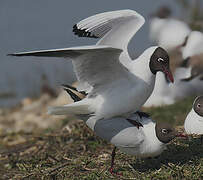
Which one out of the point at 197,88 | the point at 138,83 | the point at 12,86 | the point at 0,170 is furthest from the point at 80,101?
the point at 12,86

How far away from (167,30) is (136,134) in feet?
27.5

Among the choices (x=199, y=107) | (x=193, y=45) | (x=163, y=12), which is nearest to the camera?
(x=199, y=107)

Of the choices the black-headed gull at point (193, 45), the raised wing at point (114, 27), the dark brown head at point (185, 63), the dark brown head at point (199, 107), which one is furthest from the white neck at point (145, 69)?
the black-headed gull at point (193, 45)

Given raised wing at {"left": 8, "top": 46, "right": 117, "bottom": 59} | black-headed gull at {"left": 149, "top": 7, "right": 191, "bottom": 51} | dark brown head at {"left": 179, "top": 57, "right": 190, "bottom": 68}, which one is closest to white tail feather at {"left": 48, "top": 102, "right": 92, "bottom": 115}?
raised wing at {"left": 8, "top": 46, "right": 117, "bottom": 59}

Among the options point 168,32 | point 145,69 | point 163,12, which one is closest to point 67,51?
point 145,69

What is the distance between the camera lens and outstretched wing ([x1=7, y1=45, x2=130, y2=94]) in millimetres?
3952

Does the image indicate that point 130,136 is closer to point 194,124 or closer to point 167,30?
point 194,124

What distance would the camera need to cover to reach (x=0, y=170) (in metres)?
5.92

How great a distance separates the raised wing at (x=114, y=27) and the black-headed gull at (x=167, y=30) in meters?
7.19

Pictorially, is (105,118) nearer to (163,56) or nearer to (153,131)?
(153,131)

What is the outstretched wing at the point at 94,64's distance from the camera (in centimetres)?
395

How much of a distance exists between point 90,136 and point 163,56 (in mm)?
2345

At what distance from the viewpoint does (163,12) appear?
13500 millimetres

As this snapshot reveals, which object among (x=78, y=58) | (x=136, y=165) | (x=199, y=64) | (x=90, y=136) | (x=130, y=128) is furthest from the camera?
(x=199, y=64)
